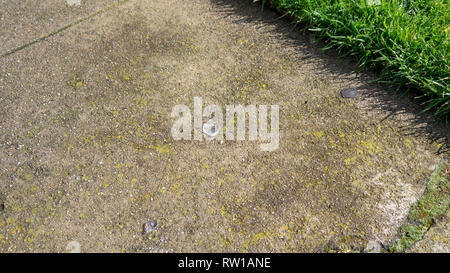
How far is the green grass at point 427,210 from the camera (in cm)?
187

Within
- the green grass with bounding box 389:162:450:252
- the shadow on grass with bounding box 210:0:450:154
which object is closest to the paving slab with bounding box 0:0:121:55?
the shadow on grass with bounding box 210:0:450:154

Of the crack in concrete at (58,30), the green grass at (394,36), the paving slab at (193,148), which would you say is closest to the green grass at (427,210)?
the paving slab at (193,148)

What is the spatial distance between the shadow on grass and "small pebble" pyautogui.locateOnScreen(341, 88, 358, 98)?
0.16 ft

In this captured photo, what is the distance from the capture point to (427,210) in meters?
1.97

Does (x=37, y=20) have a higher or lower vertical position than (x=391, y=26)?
lower

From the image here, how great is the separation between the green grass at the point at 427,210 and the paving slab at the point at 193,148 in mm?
45

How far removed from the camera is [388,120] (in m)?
2.34

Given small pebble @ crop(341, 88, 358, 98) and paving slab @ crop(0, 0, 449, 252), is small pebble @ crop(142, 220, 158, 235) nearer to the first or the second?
paving slab @ crop(0, 0, 449, 252)

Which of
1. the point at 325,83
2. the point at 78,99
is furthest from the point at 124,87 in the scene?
the point at 325,83

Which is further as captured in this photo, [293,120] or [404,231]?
[293,120]

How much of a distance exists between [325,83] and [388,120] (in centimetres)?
47
